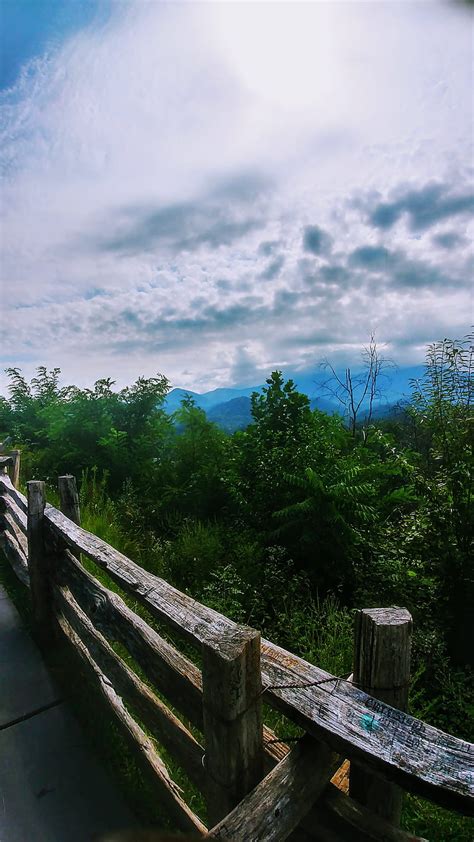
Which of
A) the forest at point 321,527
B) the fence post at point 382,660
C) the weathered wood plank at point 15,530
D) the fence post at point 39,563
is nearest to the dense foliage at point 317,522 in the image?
the forest at point 321,527

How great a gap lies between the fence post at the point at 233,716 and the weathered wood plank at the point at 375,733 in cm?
10

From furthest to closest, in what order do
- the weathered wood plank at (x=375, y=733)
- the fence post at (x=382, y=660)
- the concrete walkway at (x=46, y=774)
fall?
the concrete walkway at (x=46, y=774), the fence post at (x=382, y=660), the weathered wood plank at (x=375, y=733)

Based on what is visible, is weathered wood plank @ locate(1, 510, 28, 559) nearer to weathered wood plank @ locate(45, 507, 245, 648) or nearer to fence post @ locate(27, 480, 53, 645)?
fence post @ locate(27, 480, 53, 645)

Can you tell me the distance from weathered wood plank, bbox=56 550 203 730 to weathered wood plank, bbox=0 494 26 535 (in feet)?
8.30


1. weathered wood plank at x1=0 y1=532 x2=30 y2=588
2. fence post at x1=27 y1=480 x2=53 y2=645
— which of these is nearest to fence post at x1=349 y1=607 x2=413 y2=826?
fence post at x1=27 y1=480 x2=53 y2=645

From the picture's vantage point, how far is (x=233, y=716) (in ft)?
4.68

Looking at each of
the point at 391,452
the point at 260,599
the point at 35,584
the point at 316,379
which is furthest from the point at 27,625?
the point at 316,379

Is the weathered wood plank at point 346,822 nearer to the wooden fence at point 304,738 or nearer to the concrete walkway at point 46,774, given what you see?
the wooden fence at point 304,738

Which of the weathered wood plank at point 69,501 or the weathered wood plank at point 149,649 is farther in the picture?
the weathered wood plank at point 69,501

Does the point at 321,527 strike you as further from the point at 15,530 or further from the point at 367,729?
the point at 367,729

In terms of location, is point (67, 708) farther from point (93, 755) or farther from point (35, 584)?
point (35, 584)

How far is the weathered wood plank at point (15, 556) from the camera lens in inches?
196

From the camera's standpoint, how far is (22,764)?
8.54 feet

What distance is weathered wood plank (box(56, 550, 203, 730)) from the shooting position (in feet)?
6.19
